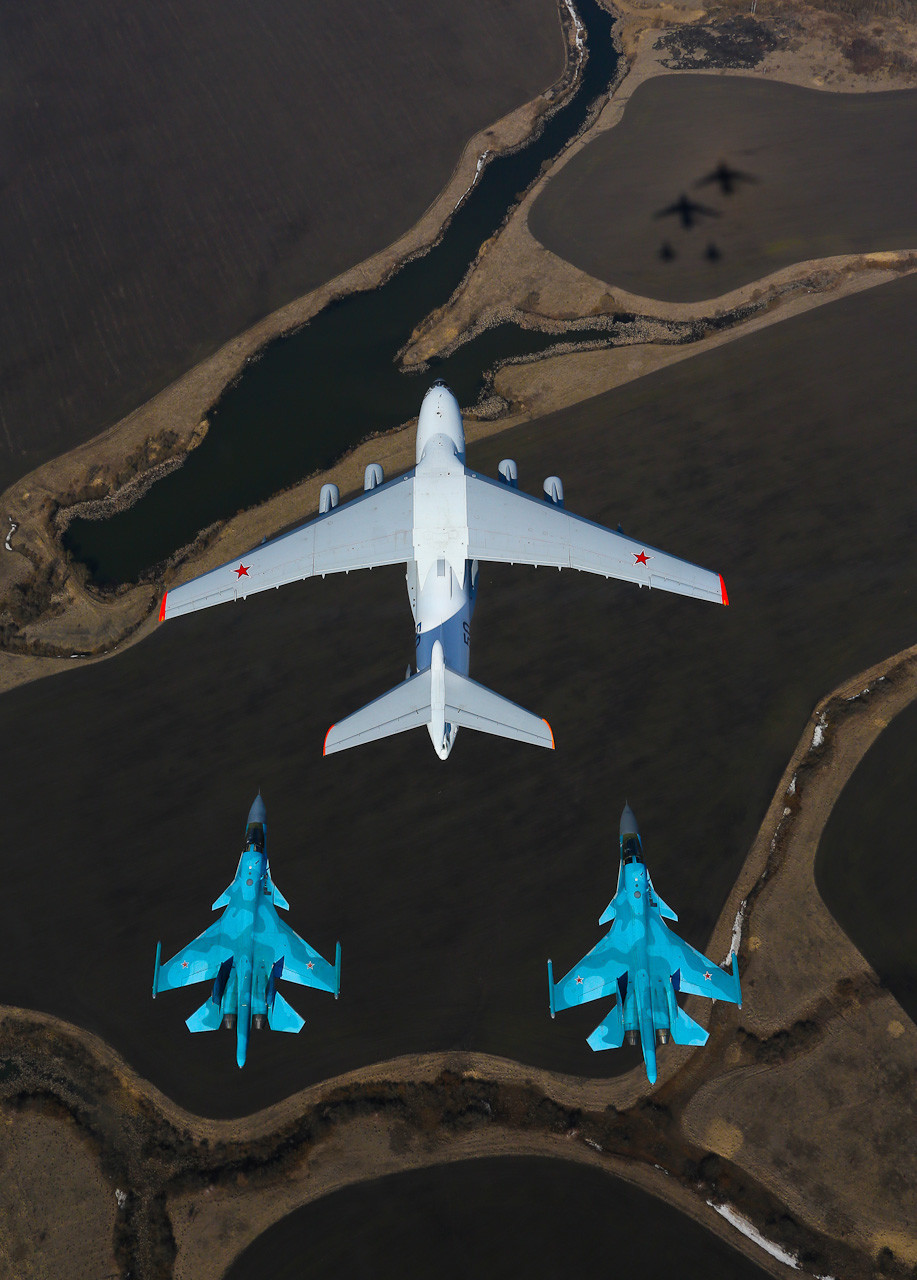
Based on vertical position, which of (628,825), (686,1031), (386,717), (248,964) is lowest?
(686,1031)

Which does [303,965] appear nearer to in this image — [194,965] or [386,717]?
[194,965]

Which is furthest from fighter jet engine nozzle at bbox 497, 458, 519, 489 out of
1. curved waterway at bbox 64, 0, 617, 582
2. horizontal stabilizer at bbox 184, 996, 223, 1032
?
horizontal stabilizer at bbox 184, 996, 223, 1032

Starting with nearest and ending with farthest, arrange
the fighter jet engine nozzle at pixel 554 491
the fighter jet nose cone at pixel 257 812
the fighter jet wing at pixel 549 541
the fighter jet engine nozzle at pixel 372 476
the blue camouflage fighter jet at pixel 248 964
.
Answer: the blue camouflage fighter jet at pixel 248 964 → the fighter jet wing at pixel 549 541 → the fighter jet nose cone at pixel 257 812 → the fighter jet engine nozzle at pixel 554 491 → the fighter jet engine nozzle at pixel 372 476

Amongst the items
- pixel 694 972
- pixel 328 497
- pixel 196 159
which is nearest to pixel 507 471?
pixel 328 497

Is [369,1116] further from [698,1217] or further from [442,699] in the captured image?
[442,699]

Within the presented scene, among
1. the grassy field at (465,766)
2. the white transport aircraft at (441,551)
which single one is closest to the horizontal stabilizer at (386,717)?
the white transport aircraft at (441,551)

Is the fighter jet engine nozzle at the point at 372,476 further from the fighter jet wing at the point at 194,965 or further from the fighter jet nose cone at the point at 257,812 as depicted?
the fighter jet wing at the point at 194,965
